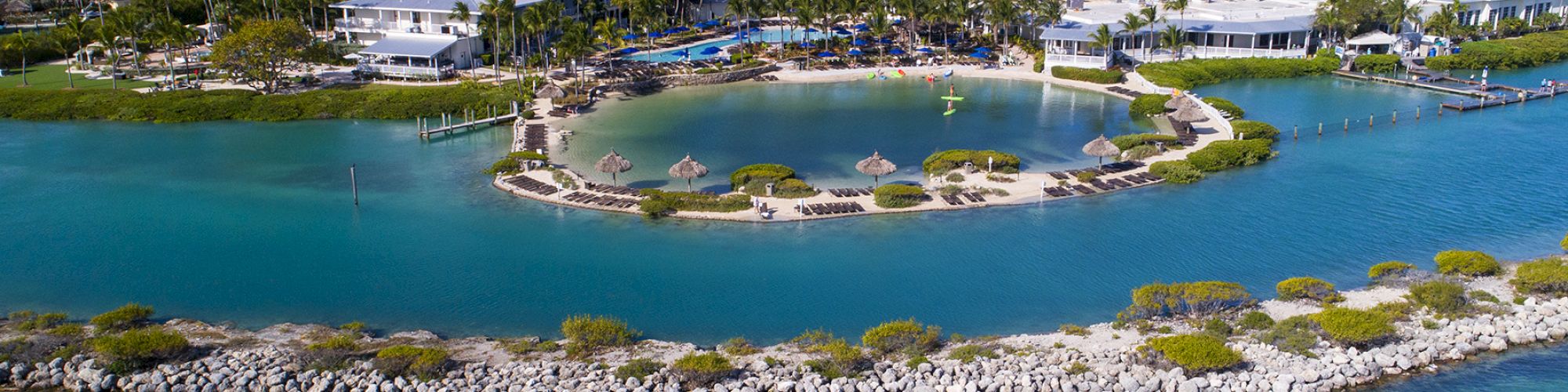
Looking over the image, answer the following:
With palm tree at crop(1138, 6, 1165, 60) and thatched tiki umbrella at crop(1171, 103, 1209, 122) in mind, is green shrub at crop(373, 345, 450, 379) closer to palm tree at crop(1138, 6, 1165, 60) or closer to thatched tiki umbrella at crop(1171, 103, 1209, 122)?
thatched tiki umbrella at crop(1171, 103, 1209, 122)

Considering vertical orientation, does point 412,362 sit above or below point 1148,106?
below

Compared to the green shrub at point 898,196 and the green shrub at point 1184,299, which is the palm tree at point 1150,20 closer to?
the green shrub at point 898,196

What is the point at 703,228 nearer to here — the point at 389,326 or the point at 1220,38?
the point at 389,326

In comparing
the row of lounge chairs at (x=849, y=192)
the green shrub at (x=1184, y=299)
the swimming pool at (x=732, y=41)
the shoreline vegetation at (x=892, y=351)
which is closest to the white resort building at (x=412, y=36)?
the swimming pool at (x=732, y=41)

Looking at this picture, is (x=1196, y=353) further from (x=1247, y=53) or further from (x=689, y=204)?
(x=1247, y=53)

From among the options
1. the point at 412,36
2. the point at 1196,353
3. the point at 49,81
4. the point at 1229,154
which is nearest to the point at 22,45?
the point at 49,81
